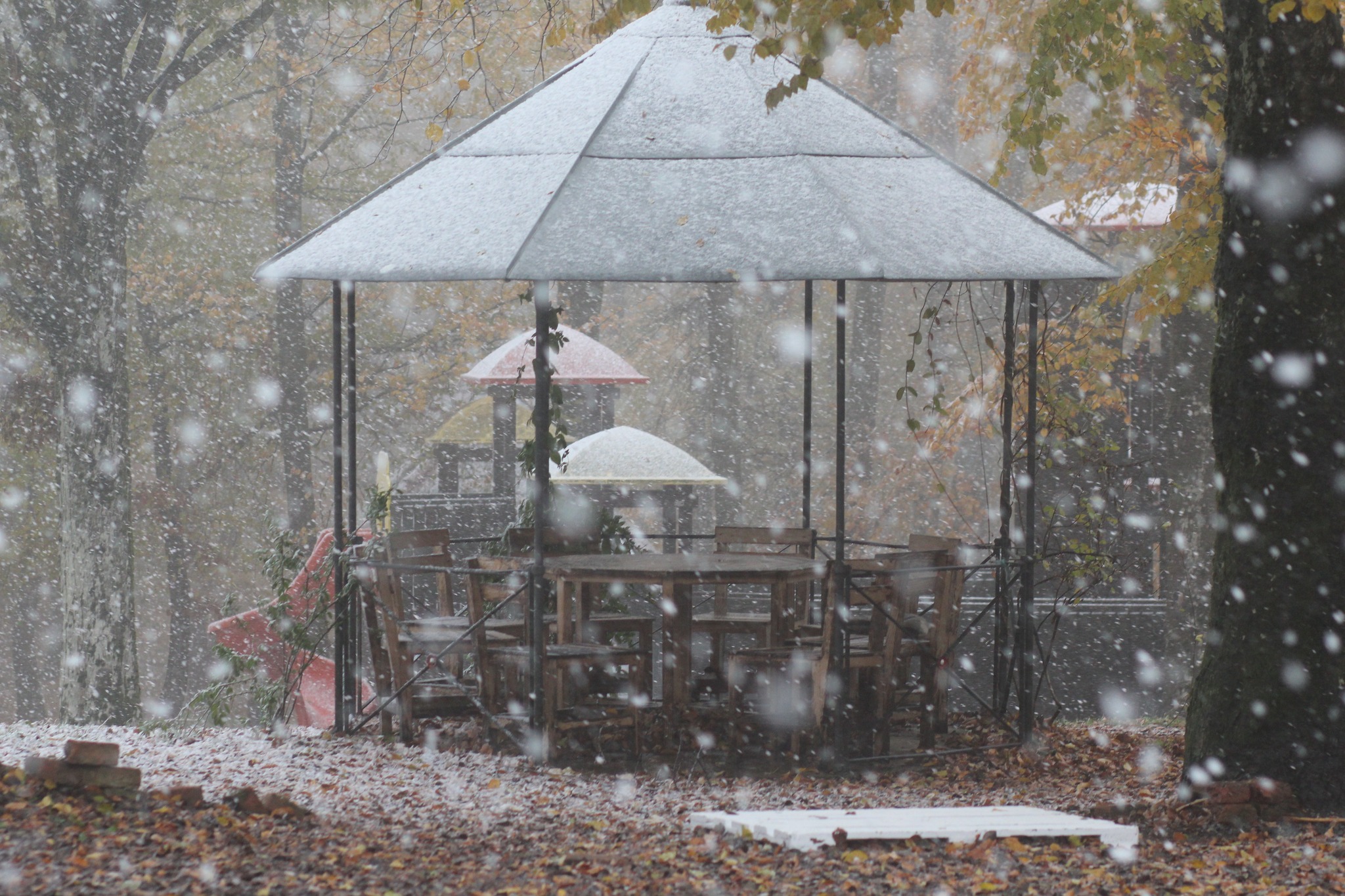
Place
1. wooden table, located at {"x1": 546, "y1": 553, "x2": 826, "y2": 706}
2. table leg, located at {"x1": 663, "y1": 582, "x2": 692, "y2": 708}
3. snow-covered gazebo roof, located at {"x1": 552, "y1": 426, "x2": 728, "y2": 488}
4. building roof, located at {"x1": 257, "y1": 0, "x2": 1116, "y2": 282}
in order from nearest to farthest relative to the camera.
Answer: building roof, located at {"x1": 257, "y1": 0, "x2": 1116, "y2": 282}
wooden table, located at {"x1": 546, "y1": 553, "x2": 826, "y2": 706}
table leg, located at {"x1": 663, "y1": 582, "x2": 692, "y2": 708}
snow-covered gazebo roof, located at {"x1": 552, "y1": 426, "x2": 728, "y2": 488}

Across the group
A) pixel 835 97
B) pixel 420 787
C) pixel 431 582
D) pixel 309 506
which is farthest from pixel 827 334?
pixel 420 787

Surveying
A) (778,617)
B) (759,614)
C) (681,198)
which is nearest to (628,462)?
(759,614)

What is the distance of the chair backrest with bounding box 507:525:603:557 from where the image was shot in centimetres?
885

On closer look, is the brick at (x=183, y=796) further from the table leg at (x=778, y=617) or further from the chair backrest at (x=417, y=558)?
the table leg at (x=778, y=617)

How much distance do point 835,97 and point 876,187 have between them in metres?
1.21

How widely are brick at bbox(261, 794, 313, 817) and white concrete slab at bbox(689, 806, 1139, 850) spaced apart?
1488 mm

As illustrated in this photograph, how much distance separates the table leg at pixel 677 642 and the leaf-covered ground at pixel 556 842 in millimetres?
577

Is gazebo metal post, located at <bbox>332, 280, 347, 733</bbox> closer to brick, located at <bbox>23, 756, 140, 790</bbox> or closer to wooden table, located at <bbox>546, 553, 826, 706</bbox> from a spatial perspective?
wooden table, located at <bbox>546, 553, 826, 706</bbox>

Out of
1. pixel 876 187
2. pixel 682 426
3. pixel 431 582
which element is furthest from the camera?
pixel 682 426

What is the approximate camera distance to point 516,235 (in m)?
7.04

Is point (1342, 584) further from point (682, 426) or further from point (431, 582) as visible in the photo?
point (682, 426)

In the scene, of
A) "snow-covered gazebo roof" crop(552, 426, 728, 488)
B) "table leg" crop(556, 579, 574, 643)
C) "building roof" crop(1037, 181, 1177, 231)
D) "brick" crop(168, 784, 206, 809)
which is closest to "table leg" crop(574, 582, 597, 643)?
"table leg" crop(556, 579, 574, 643)

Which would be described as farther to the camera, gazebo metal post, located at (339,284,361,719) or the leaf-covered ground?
gazebo metal post, located at (339,284,361,719)

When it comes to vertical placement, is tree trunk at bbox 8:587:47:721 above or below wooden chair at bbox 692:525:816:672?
below
